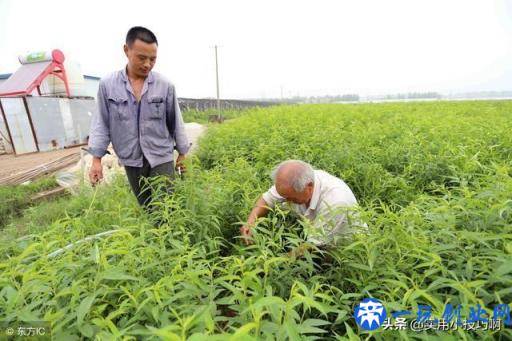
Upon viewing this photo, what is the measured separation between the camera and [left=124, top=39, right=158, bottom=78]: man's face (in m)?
2.68

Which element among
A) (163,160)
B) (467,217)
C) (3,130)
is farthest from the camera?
(3,130)

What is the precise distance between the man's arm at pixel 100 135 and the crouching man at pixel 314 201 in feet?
5.48

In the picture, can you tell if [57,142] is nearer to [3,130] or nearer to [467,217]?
[3,130]

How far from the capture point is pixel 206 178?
3211mm

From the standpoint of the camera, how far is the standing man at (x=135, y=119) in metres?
2.96

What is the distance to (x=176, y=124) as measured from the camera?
3262 millimetres

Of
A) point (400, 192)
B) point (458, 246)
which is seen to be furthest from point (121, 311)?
point (400, 192)

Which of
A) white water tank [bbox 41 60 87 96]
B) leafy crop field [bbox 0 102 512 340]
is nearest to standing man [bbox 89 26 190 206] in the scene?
leafy crop field [bbox 0 102 512 340]

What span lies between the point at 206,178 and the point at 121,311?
2.07 meters

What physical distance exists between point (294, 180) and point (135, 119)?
6.01ft

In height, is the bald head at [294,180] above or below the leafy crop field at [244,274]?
above

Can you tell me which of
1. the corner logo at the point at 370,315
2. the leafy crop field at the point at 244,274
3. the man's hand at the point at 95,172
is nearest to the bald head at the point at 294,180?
the leafy crop field at the point at 244,274

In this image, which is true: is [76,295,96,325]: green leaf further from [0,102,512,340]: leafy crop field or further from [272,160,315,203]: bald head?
[272,160,315,203]: bald head

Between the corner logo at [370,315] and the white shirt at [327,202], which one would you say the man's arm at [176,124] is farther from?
the corner logo at [370,315]
